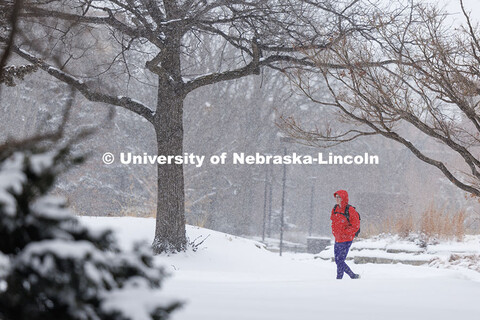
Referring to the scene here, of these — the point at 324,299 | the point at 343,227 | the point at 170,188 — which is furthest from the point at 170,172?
the point at 324,299

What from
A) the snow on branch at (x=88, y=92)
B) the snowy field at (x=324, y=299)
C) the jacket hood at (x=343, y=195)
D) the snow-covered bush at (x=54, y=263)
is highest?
the snow on branch at (x=88, y=92)

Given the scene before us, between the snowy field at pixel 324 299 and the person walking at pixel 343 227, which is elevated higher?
the person walking at pixel 343 227

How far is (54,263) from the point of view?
4.55ft

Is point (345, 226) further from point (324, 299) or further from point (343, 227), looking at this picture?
point (324, 299)

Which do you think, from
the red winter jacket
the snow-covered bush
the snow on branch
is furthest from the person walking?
the snow-covered bush

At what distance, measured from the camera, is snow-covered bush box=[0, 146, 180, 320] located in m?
1.38

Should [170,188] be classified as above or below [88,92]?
below

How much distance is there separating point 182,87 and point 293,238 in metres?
30.6

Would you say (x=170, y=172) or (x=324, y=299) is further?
(x=170, y=172)

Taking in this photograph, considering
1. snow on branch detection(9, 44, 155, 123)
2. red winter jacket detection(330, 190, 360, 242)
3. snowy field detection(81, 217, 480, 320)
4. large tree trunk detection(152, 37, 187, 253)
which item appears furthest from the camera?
large tree trunk detection(152, 37, 187, 253)

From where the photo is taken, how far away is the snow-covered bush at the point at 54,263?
1.38 metres

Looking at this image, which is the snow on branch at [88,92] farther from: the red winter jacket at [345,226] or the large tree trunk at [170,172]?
the red winter jacket at [345,226]

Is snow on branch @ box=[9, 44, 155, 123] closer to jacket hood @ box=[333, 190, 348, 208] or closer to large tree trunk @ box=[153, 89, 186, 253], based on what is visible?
large tree trunk @ box=[153, 89, 186, 253]

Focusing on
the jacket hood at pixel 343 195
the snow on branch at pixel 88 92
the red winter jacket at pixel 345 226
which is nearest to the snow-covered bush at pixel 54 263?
the red winter jacket at pixel 345 226
